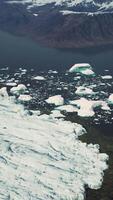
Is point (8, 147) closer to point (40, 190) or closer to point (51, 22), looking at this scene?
point (40, 190)

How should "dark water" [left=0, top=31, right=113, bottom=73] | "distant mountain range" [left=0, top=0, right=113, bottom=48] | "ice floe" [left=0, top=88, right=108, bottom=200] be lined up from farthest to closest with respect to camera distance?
"distant mountain range" [left=0, top=0, right=113, bottom=48], "dark water" [left=0, top=31, right=113, bottom=73], "ice floe" [left=0, top=88, right=108, bottom=200]

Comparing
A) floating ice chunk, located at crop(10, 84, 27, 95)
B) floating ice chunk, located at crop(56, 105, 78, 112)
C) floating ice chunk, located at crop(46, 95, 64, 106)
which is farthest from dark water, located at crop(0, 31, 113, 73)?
floating ice chunk, located at crop(56, 105, 78, 112)

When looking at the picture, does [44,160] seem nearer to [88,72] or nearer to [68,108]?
[68,108]

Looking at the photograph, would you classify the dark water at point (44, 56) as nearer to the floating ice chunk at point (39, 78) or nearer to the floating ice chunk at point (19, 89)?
the floating ice chunk at point (39, 78)

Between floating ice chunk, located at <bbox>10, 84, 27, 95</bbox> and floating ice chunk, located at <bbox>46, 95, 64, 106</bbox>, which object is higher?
floating ice chunk, located at <bbox>46, 95, 64, 106</bbox>

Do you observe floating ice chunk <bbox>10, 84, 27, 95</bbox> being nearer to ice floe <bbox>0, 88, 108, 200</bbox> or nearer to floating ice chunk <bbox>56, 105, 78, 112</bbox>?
floating ice chunk <bbox>56, 105, 78, 112</bbox>

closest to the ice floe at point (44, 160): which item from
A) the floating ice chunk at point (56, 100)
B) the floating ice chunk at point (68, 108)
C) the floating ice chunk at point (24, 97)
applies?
the floating ice chunk at point (68, 108)
